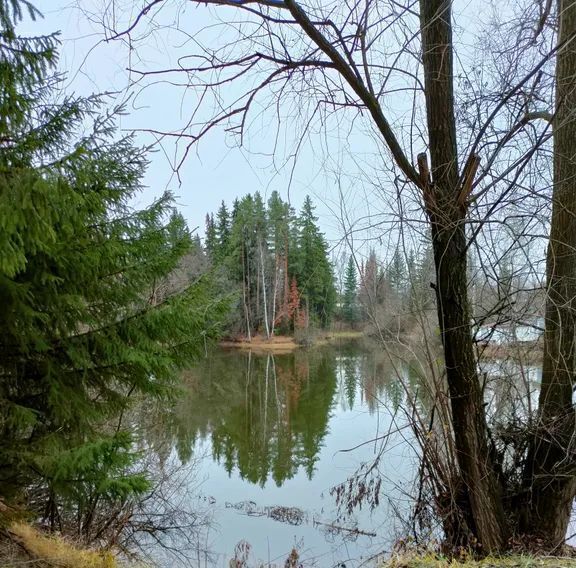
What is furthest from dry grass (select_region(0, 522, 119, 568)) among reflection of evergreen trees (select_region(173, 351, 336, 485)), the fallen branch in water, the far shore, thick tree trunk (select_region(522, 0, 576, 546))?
the far shore

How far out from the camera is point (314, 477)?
770cm

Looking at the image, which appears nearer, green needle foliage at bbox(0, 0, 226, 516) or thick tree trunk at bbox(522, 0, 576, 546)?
green needle foliage at bbox(0, 0, 226, 516)

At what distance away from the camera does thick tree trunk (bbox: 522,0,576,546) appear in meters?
2.72

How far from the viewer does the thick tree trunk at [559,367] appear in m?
2.72

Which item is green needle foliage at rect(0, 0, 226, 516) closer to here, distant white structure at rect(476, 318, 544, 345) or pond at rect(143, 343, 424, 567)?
pond at rect(143, 343, 424, 567)

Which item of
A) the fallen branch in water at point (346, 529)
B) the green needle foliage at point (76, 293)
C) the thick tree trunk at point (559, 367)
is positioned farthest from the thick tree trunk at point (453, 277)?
the fallen branch in water at point (346, 529)

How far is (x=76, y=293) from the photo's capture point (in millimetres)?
3078

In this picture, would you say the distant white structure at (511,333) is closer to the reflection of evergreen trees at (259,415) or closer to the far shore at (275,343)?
the reflection of evergreen trees at (259,415)

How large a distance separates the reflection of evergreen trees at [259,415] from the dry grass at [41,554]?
119 inches

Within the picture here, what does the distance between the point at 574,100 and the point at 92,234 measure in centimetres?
296

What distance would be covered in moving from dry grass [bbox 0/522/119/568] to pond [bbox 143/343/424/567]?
1430 millimetres

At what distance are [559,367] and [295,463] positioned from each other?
6193 millimetres

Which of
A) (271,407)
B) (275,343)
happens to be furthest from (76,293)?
(275,343)

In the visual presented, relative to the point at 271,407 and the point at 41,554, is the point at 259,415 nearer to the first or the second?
the point at 271,407
